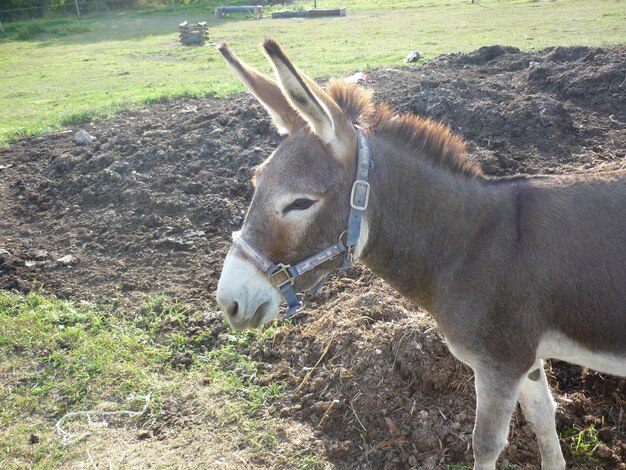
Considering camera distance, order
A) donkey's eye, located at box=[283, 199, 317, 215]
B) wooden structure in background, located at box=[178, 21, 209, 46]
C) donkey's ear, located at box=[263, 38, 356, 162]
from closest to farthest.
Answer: donkey's ear, located at box=[263, 38, 356, 162]
donkey's eye, located at box=[283, 199, 317, 215]
wooden structure in background, located at box=[178, 21, 209, 46]

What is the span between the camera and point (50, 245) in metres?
7.12

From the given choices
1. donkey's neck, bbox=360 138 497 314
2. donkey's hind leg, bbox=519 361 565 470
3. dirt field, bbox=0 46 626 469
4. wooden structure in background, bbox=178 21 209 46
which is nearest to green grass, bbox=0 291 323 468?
dirt field, bbox=0 46 626 469

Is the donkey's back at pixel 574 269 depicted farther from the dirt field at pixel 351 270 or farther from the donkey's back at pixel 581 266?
the dirt field at pixel 351 270

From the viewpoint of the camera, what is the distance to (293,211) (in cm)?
286

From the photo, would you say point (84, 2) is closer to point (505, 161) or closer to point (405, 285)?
point (505, 161)

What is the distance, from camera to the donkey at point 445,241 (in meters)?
2.84

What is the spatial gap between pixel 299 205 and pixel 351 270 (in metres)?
3.18

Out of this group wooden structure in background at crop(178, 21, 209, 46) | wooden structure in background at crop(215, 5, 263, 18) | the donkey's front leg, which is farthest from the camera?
wooden structure in background at crop(215, 5, 263, 18)

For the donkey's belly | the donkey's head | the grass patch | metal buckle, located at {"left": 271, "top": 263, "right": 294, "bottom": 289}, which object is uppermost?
the donkey's head

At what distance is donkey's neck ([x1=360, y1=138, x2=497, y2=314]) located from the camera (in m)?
3.08

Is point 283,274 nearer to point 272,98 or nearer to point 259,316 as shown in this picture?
point 259,316

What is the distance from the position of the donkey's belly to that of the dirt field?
104 cm

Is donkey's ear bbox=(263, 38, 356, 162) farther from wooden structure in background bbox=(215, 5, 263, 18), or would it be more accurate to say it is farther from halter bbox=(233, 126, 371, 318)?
wooden structure in background bbox=(215, 5, 263, 18)

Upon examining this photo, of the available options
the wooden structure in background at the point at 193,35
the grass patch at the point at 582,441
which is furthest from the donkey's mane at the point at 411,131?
the wooden structure in background at the point at 193,35
